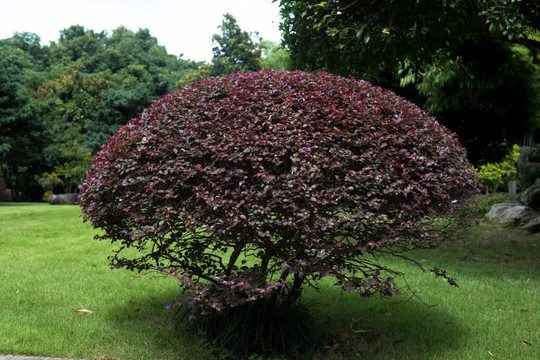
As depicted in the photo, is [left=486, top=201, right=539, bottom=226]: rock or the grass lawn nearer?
the grass lawn

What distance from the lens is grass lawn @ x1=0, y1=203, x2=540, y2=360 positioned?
14.1 feet

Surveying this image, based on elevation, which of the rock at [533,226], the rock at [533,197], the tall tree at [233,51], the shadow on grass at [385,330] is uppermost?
the tall tree at [233,51]

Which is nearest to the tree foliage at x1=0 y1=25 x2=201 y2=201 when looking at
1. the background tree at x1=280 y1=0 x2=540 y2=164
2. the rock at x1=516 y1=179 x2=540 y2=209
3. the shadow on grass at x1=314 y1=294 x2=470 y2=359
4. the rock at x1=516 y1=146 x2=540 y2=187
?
the background tree at x1=280 y1=0 x2=540 y2=164

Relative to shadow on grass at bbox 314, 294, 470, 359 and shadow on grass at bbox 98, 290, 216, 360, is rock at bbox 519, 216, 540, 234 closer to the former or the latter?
shadow on grass at bbox 314, 294, 470, 359

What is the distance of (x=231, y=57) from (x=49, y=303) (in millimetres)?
36421

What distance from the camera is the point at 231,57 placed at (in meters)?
39.8

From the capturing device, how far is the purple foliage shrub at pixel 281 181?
142 inches

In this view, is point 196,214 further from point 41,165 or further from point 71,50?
point 71,50

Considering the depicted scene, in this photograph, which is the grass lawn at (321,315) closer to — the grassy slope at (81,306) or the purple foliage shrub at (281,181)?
the grassy slope at (81,306)

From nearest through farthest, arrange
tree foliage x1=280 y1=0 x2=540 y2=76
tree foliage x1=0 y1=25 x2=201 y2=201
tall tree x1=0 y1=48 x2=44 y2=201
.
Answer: tree foliage x1=280 y1=0 x2=540 y2=76 → tall tree x1=0 y1=48 x2=44 y2=201 → tree foliage x1=0 y1=25 x2=201 y2=201

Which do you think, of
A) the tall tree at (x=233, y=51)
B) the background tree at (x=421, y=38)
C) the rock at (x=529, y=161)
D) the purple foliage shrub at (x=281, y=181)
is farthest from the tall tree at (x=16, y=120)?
the rock at (x=529, y=161)

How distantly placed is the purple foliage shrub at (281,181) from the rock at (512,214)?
9.95 metres

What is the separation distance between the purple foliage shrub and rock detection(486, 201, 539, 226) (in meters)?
9.95

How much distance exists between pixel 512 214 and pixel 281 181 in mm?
12255
